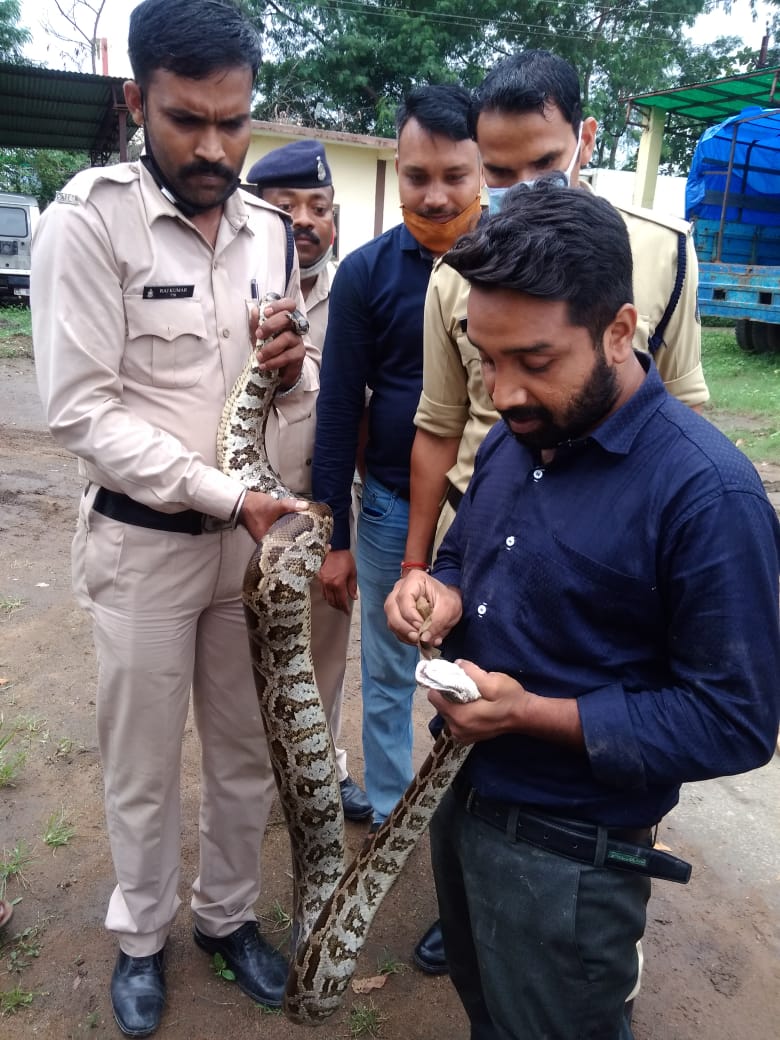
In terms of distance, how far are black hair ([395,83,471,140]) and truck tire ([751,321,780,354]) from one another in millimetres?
14124

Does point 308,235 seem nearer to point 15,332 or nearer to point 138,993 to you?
point 138,993

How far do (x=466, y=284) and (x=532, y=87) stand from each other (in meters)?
0.62

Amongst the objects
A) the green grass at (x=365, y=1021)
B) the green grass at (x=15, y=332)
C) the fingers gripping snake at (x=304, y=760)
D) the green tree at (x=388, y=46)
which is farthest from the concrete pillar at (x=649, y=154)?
the green grass at (x=365, y=1021)

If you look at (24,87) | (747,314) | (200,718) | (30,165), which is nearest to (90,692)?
(200,718)

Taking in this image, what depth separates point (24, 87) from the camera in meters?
15.4

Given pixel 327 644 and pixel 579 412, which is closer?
pixel 579 412

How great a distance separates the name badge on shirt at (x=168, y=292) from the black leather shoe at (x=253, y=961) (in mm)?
2425

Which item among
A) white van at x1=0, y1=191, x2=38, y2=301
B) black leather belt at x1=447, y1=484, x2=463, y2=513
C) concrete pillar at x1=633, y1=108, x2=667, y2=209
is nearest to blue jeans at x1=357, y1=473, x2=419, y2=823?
black leather belt at x1=447, y1=484, x2=463, y2=513

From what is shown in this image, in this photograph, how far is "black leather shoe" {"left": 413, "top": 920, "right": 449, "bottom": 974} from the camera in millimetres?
3301

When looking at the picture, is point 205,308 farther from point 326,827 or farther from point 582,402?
point 326,827

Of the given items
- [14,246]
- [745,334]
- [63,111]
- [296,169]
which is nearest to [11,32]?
[14,246]

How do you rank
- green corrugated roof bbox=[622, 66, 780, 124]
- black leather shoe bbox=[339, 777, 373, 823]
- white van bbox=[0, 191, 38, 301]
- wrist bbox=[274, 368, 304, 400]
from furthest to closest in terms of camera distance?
white van bbox=[0, 191, 38, 301], green corrugated roof bbox=[622, 66, 780, 124], black leather shoe bbox=[339, 777, 373, 823], wrist bbox=[274, 368, 304, 400]

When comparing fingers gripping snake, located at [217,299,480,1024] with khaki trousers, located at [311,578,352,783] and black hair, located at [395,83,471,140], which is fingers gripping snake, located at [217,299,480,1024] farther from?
black hair, located at [395,83,471,140]

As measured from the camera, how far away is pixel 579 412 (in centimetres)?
178
